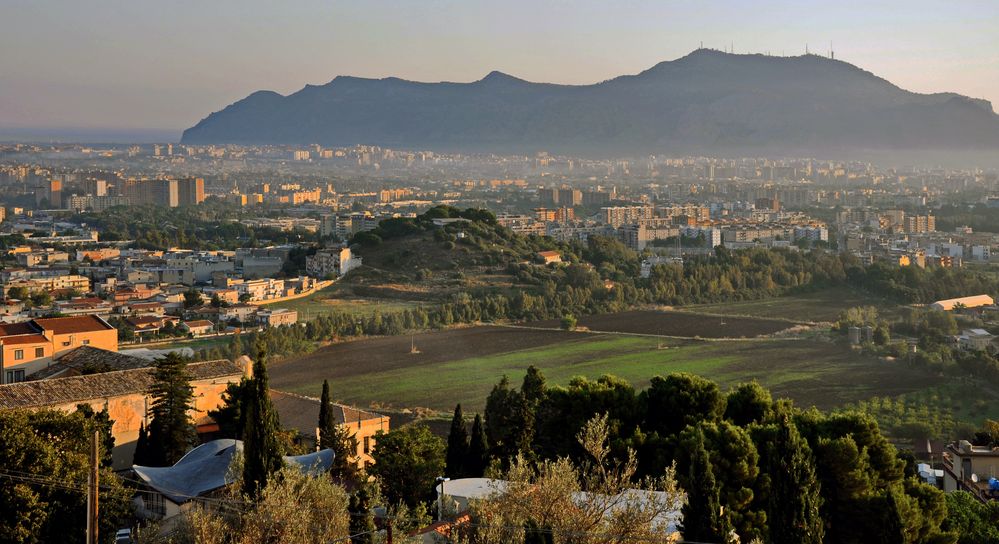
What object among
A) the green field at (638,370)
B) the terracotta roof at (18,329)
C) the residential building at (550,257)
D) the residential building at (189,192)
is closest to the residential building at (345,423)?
the terracotta roof at (18,329)

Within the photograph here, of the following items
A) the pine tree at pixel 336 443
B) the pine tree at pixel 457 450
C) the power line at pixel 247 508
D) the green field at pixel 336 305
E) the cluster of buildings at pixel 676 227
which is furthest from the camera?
the cluster of buildings at pixel 676 227

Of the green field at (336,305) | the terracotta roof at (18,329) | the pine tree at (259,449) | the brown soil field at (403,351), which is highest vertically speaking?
the pine tree at (259,449)

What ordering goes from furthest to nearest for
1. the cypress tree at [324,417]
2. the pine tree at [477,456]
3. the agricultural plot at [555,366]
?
1. the agricultural plot at [555,366]
2. the cypress tree at [324,417]
3. the pine tree at [477,456]

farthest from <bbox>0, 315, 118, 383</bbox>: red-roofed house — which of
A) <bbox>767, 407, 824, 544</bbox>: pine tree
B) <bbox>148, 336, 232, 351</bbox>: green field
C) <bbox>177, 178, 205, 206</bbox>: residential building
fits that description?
<bbox>177, 178, 205, 206</bbox>: residential building

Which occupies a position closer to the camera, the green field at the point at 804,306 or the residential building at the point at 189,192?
the green field at the point at 804,306

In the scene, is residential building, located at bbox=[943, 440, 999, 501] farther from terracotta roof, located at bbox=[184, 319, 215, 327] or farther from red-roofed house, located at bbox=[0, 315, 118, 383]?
terracotta roof, located at bbox=[184, 319, 215, 327]

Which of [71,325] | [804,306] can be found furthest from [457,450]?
[804,306]

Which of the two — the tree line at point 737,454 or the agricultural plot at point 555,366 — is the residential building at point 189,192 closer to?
the agricultural plot at point 555,366

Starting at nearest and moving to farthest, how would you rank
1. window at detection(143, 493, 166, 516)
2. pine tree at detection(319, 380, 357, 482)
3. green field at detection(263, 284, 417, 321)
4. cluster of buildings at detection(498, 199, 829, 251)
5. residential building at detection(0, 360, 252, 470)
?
window at detection(143, 493, 166, 516)
pine tree at detection(319, 380, 357, 482)
residential building at detection(0, 360, 252, 470)
green field at detection(263, 284, 417, 321)
cluster of buildings at detection(498, 199, 829, 251)
